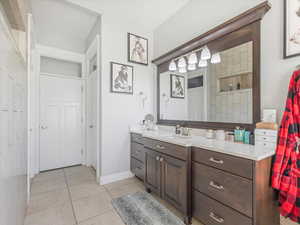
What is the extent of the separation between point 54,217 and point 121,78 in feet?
7.02

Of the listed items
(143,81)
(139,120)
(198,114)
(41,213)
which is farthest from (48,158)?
(198,114)

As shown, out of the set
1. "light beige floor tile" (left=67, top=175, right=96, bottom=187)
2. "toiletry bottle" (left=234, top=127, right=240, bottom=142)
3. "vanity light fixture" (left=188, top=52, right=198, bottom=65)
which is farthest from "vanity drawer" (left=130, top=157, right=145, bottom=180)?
"vanity light fixture" (left=188, top=52, right=198, bottom=65)

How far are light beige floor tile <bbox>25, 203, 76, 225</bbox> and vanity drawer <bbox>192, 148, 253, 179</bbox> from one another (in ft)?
4.99

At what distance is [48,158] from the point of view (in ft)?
10.1

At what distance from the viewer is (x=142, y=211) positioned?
1.73m

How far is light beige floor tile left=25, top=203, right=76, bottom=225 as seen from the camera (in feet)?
5.19

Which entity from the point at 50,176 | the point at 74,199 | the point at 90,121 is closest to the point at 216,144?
the point at 74,199

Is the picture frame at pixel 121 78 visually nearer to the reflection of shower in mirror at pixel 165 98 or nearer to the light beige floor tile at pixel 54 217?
the reflection of shower in mirror at pixel 165 98

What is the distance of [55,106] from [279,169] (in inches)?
146

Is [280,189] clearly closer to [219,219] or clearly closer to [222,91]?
[219,219]

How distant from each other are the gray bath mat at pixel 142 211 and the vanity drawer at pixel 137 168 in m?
0.34

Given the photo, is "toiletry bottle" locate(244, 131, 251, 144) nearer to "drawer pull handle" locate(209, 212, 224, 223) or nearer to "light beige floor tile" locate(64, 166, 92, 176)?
"drawer pull handle" locate(209, 212, 224, 223)

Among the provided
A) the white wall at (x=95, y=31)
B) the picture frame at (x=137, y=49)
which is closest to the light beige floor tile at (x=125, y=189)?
the picture frame at (x=137, y=49)

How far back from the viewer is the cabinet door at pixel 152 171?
6.25 ft
